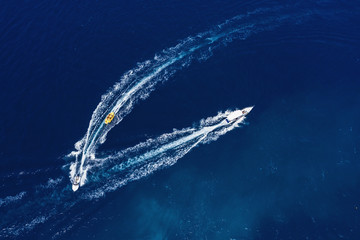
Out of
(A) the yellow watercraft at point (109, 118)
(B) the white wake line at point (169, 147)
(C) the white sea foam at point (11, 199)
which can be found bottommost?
(B) the white wake line at point (169, 147)

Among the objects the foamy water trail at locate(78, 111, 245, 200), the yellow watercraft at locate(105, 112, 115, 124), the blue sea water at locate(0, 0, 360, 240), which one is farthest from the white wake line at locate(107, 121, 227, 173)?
the yellow watercraft at locate(105, 112, 115, 124)

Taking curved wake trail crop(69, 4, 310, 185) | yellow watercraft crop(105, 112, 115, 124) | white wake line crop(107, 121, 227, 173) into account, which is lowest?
white wake line crop(107, 121, 227, 173)

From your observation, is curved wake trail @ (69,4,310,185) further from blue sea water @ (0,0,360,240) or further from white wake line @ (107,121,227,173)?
white wake line @ (107,121,227,173)

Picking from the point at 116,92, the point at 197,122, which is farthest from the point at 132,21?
the point at 197,122

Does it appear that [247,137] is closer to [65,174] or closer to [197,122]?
[197,122]

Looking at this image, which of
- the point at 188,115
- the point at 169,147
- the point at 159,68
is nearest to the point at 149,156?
the point at 169,147

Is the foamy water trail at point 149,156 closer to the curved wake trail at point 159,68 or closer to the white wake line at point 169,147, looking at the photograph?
the white wake line at point 169,147

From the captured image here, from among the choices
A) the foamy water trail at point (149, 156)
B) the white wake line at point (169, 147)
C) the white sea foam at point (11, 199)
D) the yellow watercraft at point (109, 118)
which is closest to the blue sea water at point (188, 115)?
the white sea foam at point (11, 199)
